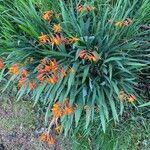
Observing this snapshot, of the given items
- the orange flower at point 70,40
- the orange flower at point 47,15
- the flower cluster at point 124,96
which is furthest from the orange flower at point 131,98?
the orange flower at point 47,15

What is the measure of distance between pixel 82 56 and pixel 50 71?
1.10 ft

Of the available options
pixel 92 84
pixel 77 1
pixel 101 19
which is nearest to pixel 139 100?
pixel 92 84

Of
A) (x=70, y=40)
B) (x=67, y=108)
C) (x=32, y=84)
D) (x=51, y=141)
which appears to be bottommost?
(x=51, y=141)

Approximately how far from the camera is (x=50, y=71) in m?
2.88

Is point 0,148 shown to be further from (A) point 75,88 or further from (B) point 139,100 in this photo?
(B) point 139,100

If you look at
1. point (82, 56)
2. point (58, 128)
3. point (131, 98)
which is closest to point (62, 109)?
point (58, 128)

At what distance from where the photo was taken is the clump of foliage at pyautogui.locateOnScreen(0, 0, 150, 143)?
120 inches

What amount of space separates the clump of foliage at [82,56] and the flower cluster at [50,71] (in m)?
0.01

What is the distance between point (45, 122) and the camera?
131 inches

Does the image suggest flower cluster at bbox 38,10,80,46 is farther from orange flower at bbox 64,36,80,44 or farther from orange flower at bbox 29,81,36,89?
orange flower at bbox 29,81,36,89

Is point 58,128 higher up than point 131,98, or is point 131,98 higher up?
point 131,98

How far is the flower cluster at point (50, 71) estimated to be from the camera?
2.76 m

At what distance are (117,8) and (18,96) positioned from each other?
4.61 feet

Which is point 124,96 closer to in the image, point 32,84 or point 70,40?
point 70,40
